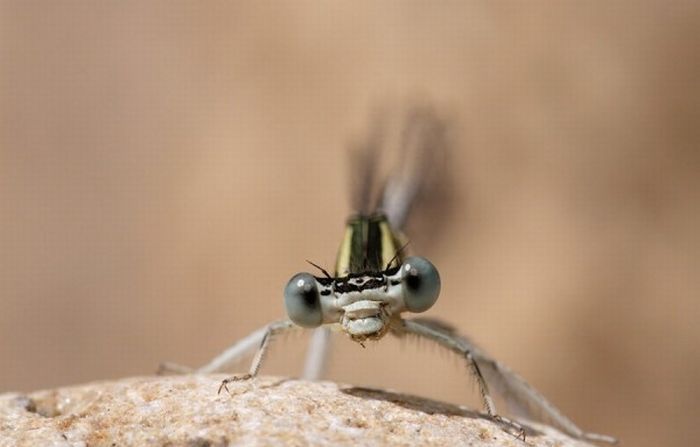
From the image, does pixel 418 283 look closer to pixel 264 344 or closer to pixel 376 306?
pixel 376 306

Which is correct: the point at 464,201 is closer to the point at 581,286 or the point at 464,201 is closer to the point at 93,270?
the point at 581,286

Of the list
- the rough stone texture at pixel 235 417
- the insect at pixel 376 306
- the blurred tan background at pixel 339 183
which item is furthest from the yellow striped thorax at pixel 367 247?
the blurred tan background at pixel 339 183

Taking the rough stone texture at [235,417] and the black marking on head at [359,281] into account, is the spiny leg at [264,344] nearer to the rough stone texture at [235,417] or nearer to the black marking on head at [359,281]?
the rough stone texture at [235,417]

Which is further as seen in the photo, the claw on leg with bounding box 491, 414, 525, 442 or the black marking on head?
the black marking on head

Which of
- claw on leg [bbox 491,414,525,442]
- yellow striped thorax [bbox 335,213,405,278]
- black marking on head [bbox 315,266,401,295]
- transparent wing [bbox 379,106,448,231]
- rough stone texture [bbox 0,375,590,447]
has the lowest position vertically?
rough stone texture [bbox 0,375,590,447]

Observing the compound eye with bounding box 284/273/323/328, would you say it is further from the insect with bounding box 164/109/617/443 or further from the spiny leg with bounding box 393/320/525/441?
the spiny leg with bounding box 393/320/525/441

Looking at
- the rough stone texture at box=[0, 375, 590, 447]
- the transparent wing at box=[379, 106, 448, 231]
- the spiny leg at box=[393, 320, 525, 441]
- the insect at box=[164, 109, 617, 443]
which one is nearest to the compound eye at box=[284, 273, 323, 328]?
the insect at box=[164, 109, 617, 443]
